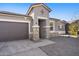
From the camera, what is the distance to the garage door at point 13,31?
643cm

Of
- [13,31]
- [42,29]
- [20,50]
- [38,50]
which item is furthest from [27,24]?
[38,50]

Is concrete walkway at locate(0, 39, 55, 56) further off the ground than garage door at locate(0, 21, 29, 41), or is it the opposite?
garage door at locate(0, 21, 29, 41)

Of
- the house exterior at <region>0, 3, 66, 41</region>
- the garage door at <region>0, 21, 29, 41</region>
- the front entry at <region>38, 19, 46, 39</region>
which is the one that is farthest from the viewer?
the front entry at <region>38, 19, 46, 39</region>

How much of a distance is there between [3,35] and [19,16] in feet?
6.94

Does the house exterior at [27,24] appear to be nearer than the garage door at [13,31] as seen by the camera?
No

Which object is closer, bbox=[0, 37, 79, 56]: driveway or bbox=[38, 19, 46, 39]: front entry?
bbox=[0, 37, 79, 56]: driveway

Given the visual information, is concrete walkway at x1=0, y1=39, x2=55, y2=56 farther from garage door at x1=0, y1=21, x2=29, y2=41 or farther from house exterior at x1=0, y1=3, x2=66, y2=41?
house exterior at x1=0, y1=3, x2=66, y2=41

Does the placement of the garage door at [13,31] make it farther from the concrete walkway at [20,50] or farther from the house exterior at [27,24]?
the concrete walkway at [20,50]

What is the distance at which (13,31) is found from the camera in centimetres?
686

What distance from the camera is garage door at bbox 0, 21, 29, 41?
643 cm

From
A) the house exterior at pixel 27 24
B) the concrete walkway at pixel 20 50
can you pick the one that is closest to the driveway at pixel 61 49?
the concrete walkway at pixel 20 50

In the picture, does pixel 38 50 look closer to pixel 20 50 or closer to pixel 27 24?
pixel 20 50

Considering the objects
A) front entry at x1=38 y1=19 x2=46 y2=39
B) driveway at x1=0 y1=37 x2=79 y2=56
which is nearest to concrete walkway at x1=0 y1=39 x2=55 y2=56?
driveway at x1=0 y1=37 x2=79 y2=56

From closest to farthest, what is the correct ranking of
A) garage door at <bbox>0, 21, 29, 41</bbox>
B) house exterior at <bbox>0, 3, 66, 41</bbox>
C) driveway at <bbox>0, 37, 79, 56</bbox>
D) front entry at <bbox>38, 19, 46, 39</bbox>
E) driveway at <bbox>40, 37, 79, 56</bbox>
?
1. driveway at <bbox>0, 37, 79, 56</bbox>
2. driveway at <bbox>40, 37, 79, 56</bbox>
3. garage door at <bbox>0, 21, 29, 41</bbox>
4. house exterior at <bbox>0, 3, 66, 41</bbox>
5. front entry at <bbox>38, 19, 46, 39</bbox>
